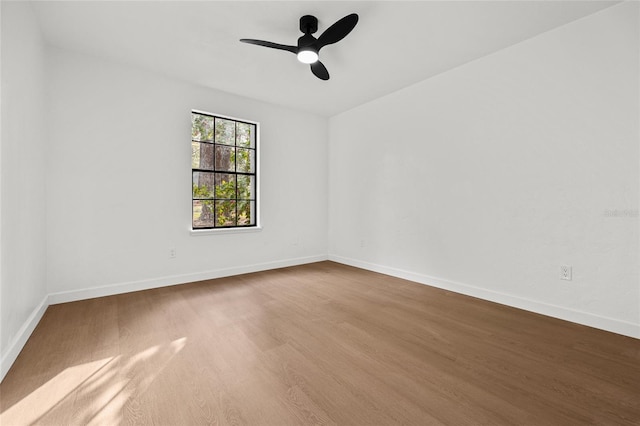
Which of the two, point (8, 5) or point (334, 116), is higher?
point (334, 116)

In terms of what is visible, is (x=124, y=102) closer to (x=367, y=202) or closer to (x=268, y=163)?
(x=268, y=163)

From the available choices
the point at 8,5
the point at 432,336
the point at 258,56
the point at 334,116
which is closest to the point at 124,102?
the point at 8,5

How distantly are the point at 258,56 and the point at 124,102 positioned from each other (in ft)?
5.54

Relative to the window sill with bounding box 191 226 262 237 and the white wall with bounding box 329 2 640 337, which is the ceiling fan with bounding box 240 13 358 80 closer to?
the white wall with bounding box 329 2 640 337

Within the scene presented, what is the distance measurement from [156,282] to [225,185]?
1.60 m

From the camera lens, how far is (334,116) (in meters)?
5.23

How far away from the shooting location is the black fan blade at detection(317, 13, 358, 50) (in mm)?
2146

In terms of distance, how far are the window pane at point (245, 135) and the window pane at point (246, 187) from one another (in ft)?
1.69

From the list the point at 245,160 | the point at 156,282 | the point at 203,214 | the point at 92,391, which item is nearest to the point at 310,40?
the point at 245,160

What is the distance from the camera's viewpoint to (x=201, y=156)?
397cm

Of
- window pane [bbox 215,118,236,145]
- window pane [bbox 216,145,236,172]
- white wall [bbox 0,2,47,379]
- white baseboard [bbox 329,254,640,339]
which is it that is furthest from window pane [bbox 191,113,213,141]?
white baseboard [bbox 329,254,640,339]

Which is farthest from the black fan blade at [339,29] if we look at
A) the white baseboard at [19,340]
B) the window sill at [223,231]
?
the white baseboard at [19,340]

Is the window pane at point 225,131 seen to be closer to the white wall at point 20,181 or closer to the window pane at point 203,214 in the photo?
the window pane at point 203,214

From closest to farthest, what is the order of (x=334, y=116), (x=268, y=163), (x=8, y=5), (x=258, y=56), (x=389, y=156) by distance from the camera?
(x=8, y=5)
(x=258, y=56)
(x=389, y=156)
(x=268, y=163)
(x=334, y=116)
